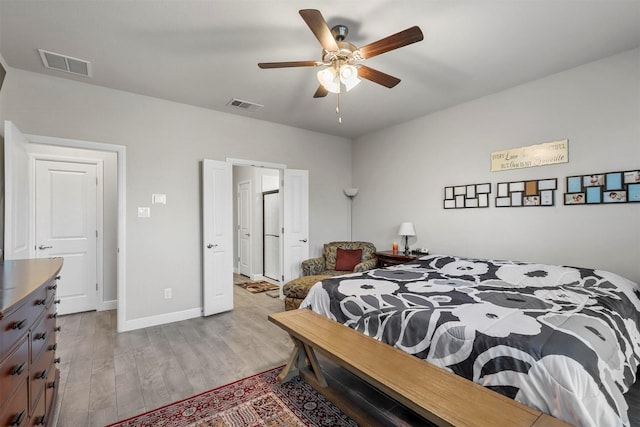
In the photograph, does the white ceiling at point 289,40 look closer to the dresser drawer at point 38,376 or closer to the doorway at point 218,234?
the doorway at point 218,234

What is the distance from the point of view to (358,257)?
14.8 feet

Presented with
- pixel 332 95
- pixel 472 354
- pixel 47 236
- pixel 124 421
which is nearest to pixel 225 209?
pixel 332 95

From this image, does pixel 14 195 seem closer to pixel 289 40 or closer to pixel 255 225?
pixel 289 40

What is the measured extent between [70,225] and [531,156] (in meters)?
5.70

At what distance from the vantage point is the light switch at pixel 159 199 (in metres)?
3.57

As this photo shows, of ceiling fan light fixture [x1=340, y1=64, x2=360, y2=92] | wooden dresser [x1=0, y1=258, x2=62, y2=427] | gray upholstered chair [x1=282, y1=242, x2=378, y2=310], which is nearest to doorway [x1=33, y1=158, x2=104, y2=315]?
wooden dresser [x1=0, y1=258, x2=62, y2=427]

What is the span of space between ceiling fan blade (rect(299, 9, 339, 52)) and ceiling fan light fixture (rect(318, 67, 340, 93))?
0.16 metres

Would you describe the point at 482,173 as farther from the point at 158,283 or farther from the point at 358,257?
the point at 158,283

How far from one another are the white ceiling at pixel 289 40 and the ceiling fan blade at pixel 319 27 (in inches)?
11.7

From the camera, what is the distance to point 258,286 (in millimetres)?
5375

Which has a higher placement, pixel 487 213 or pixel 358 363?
pixel 487 213

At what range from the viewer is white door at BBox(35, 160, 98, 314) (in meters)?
3.79

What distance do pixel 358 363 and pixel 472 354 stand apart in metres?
0.60

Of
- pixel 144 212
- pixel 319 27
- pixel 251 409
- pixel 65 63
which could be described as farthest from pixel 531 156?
pixel 65 63
